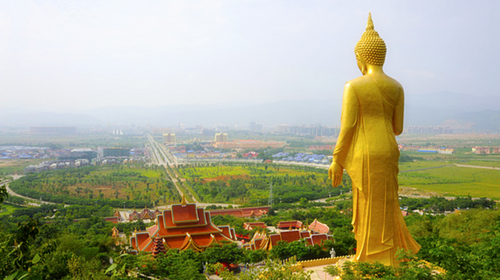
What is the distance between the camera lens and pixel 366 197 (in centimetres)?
768

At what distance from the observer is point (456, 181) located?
118 ft

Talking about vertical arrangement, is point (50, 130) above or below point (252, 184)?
above

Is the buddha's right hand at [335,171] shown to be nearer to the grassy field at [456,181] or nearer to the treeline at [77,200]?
the treeline at [77,200]

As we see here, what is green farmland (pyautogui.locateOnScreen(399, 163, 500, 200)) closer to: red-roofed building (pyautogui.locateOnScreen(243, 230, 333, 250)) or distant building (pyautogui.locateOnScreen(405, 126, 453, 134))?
red-roofed building (pyautogui.locateOnScreen(243, 230, 333, 250))

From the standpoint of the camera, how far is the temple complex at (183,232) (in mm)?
14609

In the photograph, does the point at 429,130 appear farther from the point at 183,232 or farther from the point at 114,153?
the point at 183,232

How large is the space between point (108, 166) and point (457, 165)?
44.3 meters

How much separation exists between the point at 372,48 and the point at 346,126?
173 centimetres

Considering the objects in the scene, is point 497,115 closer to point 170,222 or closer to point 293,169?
point 293,169

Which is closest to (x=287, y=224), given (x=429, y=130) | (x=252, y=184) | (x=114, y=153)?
(x=252, y=184)

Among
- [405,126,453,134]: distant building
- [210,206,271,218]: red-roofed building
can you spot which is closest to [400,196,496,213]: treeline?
[210,206,271,218]: red-roofed building

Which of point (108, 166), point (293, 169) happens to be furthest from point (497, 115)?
point (108, 166)

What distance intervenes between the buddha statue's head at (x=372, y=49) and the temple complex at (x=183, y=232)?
9.34 meters

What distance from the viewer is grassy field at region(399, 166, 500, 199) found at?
3038 centimetres
